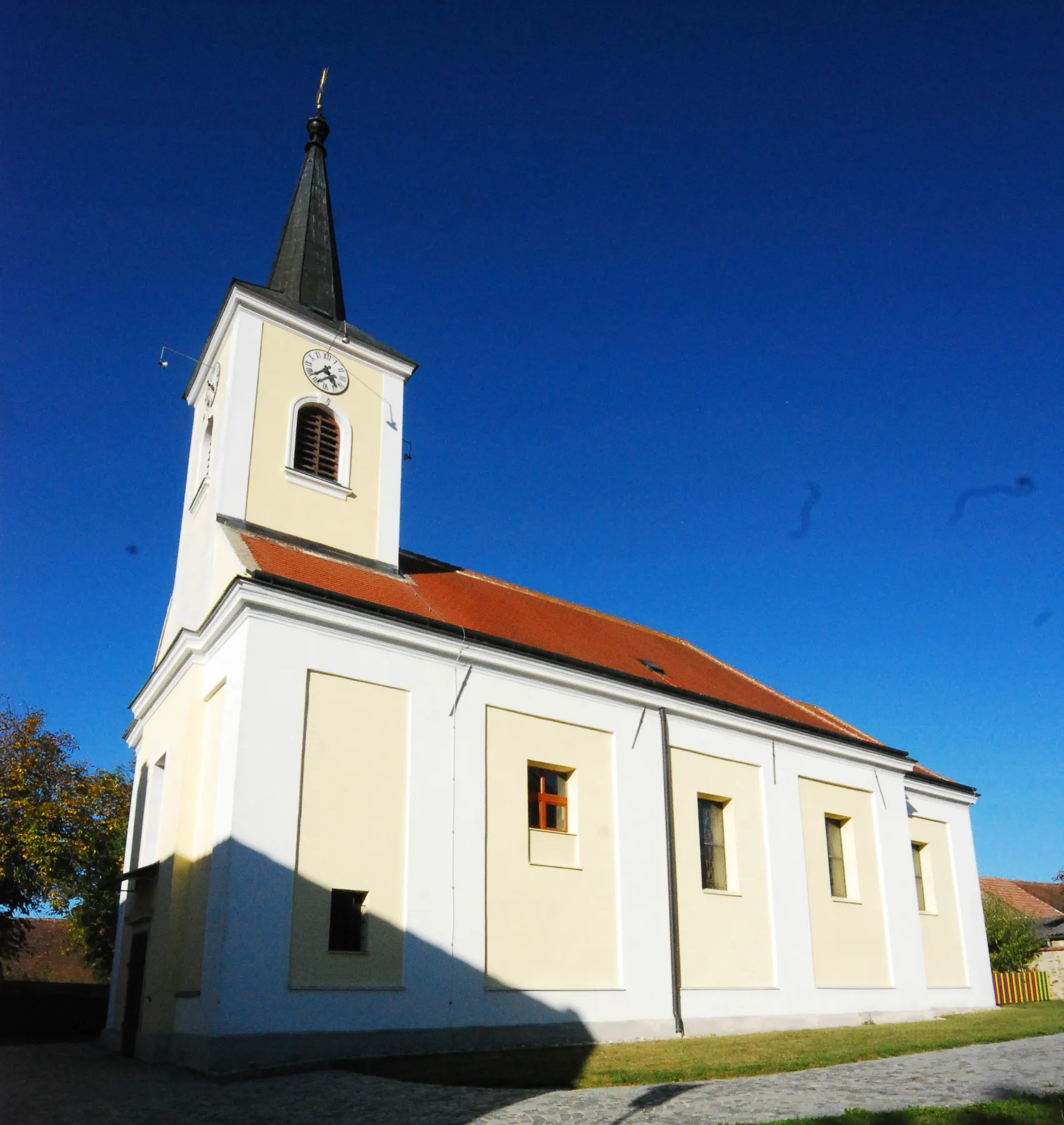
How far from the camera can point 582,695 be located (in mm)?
18391

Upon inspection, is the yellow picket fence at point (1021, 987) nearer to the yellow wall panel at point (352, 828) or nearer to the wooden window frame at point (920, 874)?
the wooden window frame at point (920, 874)

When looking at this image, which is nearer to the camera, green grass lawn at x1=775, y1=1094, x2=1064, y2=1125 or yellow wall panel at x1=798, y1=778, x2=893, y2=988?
green grass lawn at x1=775, y1=1094, x2=1064, y2=1125

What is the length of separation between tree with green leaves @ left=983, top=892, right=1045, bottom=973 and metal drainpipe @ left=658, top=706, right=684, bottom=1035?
1894cm

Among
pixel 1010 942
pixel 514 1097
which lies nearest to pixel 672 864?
pixel 514 1097

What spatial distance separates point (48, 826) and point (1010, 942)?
3075 cm

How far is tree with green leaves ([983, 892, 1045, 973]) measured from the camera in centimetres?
3303

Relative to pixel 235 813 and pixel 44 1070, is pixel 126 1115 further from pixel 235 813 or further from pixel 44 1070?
pixel 44 1070

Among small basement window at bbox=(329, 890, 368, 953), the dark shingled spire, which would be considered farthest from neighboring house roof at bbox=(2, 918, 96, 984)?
small basement window at bbox=(329, 890, 368, 953)

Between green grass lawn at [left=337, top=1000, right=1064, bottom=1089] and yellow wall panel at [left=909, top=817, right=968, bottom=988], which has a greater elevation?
yellow wall panel at [left=909, top=817, right=968, bottom=988]

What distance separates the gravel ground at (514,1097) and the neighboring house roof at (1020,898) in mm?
36241

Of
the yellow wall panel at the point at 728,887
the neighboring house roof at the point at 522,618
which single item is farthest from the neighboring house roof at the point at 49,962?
the yellow wall panel at the point at 728,887

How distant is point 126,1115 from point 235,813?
429 centimetres

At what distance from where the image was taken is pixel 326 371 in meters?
20.4

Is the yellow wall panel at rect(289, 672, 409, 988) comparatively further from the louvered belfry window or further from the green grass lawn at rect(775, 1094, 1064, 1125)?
the green grass lawn at rect(775, 1094, 1064, 1125)
